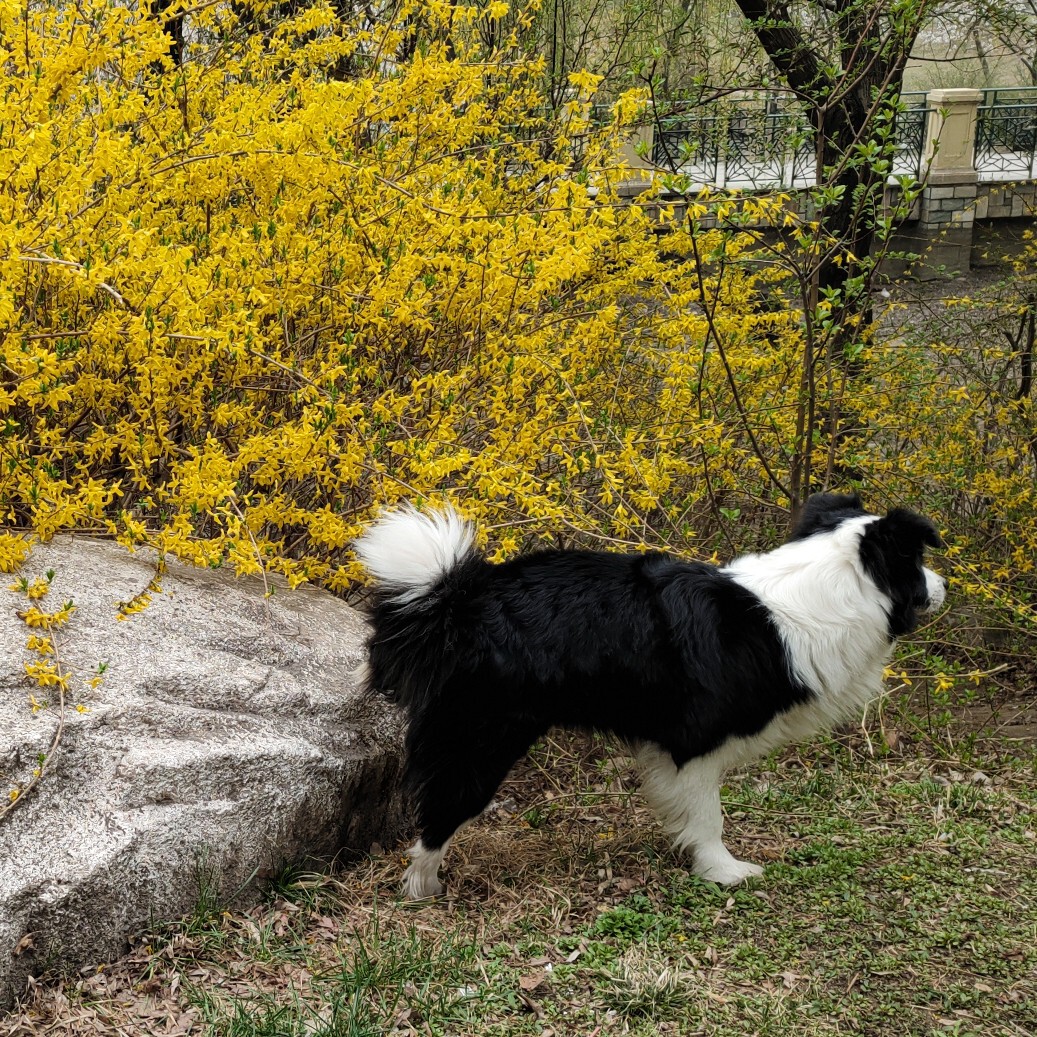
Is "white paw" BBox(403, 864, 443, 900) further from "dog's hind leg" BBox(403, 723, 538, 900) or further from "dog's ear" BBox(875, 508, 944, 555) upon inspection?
"dog's ear" BBox(875, 508, 944, 555)

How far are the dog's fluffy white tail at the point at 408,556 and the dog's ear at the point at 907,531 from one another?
139 centimetres

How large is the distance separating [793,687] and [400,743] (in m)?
1.34

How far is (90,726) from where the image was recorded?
3.38 meters

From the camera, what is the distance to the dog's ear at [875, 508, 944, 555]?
3842mm

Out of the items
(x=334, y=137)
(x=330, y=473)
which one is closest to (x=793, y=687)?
(x=330, y=473)

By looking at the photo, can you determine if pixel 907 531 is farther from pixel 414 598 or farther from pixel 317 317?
pixel 317 317

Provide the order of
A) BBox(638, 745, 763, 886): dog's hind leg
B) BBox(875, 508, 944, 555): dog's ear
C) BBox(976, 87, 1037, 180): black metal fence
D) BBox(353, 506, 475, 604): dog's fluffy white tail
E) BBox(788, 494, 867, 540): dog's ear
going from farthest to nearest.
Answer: BBox(976, 87, 1037, 180): black metal fence, BBox(788, 494, 867, 540): dog's ear, BBox(638, 745, 763, 886): dog's hind leg, BBox(875, 508, 944, 555): dog's ear, BBox(353, 506, 475, 604): dog's fluffy white tail

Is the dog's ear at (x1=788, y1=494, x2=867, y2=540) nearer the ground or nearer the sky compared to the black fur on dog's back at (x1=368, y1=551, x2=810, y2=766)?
nearer the sky

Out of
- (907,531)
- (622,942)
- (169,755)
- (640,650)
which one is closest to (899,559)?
(907,531)

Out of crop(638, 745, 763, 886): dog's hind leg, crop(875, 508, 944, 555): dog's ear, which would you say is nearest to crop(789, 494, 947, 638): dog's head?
crop(875, 508, 944, 555): dog's ear

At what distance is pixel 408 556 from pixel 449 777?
0.70 m

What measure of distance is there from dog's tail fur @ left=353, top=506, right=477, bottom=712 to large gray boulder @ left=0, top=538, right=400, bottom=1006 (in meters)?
0.36

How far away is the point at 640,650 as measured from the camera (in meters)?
3.83


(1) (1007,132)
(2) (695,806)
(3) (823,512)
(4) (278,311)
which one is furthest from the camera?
(1) (1007,132)
